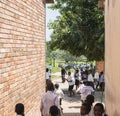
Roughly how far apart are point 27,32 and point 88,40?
13.5 meters

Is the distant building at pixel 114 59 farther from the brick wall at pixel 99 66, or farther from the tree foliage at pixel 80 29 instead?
the brick wall at pixel 99 66

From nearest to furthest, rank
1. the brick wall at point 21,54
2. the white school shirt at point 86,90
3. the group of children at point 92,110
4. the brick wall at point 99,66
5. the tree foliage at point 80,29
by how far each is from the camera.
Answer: the group of children at point 92,110 → the brick wall at point 21,54 → the white school shirt at point 86,90 → the tree foliage at point 80,29 → the brick wall at point 99,66

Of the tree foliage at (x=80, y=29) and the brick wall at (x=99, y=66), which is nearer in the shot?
the tree foliage at (x=80, y=29)

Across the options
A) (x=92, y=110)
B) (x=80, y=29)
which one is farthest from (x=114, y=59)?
(x=80, y=29)

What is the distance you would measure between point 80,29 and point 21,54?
14459mm

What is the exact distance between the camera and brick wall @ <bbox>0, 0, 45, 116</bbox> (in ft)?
29.9

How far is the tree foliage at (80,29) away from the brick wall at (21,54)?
9.74 metres

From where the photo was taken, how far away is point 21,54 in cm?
1091

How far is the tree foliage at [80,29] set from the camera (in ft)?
81.8

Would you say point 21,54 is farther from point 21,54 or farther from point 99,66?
point 99,66

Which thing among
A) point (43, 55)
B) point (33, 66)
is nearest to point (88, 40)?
point (43, 55)

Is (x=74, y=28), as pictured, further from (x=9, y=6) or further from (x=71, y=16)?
(x=9, y=6)

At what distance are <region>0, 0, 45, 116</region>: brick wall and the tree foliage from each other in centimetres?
974

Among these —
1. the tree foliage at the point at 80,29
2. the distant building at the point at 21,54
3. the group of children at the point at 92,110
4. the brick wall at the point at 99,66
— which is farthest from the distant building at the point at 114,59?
the brick wall at the point at 99,66
